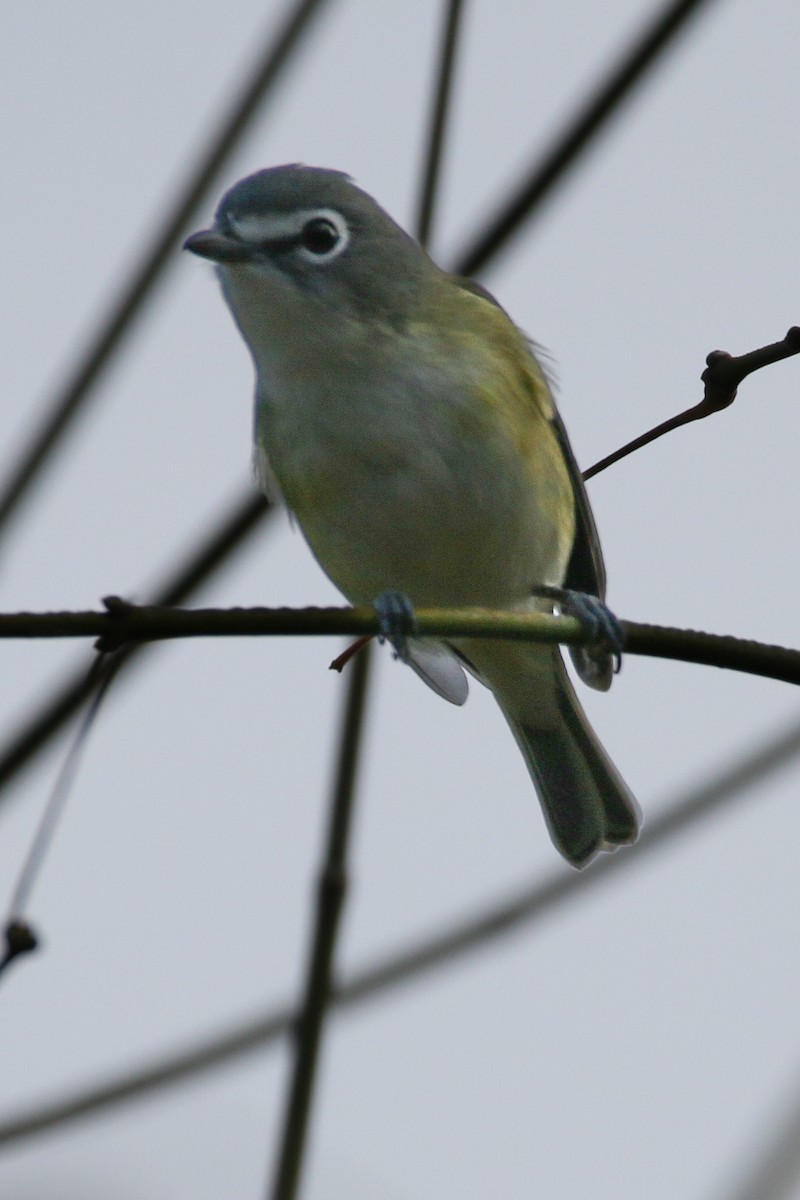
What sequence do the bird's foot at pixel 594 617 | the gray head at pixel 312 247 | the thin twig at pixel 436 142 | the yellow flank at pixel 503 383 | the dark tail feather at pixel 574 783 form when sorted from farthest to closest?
1. the dark tail feather at pixel 574 783
2. the yellow flank at pixel 503 383
3. the gray head at pixel 312 247
4. the thin twig at pixel 436 142
5. the bird's foot at pixel 594 617

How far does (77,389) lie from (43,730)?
63 centimetres

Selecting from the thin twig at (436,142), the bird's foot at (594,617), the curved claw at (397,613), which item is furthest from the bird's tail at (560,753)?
the thin twig at (436,142)

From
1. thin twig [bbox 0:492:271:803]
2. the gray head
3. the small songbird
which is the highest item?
the gray head

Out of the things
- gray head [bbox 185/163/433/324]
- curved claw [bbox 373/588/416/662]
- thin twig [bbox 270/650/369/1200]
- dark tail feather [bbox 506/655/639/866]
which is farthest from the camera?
dark tail feather [bbox 506/655/639/866]

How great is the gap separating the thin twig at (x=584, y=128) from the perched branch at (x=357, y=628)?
801 mm

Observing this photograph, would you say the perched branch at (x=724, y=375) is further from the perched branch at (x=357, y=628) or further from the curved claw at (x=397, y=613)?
the curved claw at (x=397, y=613)

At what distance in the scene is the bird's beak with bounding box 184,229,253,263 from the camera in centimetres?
357

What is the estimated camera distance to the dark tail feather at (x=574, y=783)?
4.25m

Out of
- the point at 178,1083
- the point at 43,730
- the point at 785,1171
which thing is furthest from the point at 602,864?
the point at 43,730

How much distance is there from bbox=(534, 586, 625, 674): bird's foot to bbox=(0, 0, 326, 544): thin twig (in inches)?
39.4

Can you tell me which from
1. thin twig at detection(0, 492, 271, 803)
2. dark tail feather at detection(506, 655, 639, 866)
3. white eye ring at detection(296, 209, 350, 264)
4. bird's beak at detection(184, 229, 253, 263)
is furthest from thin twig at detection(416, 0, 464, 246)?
dark tail feather at detection(506, 655, 639, 866)

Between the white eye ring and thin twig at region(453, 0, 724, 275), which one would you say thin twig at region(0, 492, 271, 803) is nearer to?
thin twig at region(453, 0, 724, 275)

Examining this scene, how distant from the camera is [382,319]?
3.81 meters

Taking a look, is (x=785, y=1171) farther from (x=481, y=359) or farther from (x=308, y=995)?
(x=481, y=359)
